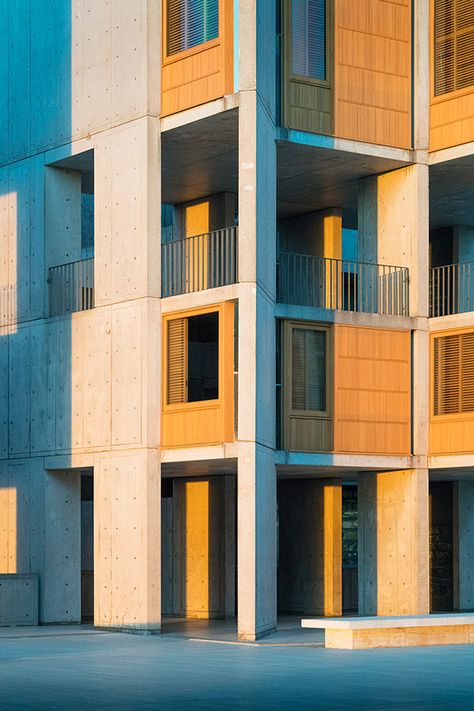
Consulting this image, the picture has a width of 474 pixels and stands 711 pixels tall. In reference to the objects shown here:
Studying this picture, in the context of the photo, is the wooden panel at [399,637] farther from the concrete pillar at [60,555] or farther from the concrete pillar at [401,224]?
the concrete pillar at [60,555]

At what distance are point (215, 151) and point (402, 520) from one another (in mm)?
8878

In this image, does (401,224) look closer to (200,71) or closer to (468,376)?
(468,376)

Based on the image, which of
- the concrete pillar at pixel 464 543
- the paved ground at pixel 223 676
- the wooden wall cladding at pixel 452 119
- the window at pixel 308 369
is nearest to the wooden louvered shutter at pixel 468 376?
the window at pixel 308 369

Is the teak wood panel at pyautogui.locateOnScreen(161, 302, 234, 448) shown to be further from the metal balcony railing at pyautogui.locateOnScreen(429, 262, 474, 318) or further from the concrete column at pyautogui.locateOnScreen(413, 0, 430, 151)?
the metal balcony railing at pyautogui.locateOnScreen(429, 262, 474, 318)

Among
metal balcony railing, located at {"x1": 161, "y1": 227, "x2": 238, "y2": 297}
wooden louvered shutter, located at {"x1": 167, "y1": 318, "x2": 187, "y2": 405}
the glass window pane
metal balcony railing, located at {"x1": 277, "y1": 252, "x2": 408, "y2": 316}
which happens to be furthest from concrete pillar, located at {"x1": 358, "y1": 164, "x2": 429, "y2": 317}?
wooden louvered shutter, located at {"x1": 167, "y1": 318, "x2": 187, "y2": 405}

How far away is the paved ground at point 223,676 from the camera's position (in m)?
17.2

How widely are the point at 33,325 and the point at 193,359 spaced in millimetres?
5799

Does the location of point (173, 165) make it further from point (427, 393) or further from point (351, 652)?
point (351, 652)

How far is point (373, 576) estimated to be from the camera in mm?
33875

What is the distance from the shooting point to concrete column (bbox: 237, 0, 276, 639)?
91.9 ft

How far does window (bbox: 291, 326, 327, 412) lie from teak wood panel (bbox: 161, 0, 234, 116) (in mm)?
5123

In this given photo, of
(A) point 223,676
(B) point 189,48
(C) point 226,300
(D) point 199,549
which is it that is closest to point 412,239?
(C) point 226,300

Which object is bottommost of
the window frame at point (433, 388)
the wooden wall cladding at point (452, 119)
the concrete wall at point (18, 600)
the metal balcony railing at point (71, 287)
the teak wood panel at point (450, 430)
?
the concrete wall at point (18, 600)

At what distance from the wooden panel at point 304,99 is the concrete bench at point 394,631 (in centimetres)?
1061
